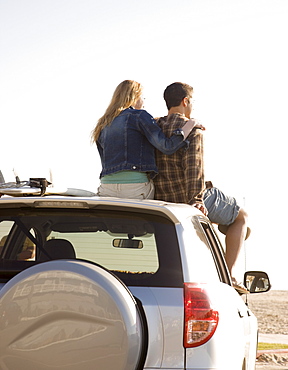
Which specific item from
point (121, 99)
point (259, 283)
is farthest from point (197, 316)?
point (121, 99)

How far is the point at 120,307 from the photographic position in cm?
339

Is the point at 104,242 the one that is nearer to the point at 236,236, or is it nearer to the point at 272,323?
the point at 236,236

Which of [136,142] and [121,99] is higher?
[121,99]

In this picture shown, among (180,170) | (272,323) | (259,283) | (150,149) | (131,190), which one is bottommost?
(272,323)

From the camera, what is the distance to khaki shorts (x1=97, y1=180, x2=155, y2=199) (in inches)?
255

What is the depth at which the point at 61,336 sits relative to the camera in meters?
3.45

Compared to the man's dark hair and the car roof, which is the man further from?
the car roof

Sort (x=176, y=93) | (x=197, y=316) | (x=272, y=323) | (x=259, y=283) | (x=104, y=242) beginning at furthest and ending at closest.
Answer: (x=272, y=323) < (x=176, y=93) < (x=259, y=283) < (x=104, y=242) < (x=197, y=316)

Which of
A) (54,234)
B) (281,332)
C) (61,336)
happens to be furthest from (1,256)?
(281,332)

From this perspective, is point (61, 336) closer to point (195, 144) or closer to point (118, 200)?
point (118, 200)

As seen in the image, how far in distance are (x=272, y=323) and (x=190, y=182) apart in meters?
33.4

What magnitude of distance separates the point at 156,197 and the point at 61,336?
3421mm

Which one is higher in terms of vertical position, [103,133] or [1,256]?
[103,133]

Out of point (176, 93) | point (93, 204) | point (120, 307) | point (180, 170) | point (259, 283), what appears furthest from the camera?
point (176, 93)
